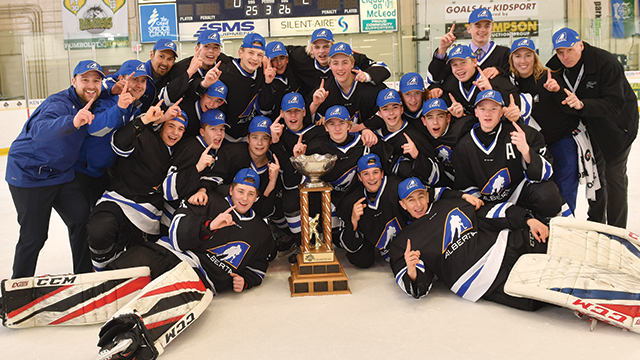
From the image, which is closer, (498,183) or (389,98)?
(498,183)

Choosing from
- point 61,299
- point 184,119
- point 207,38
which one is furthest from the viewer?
point 207,38

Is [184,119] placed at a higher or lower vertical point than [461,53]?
lower

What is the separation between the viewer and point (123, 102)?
280 cm

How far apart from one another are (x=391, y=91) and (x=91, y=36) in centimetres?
940

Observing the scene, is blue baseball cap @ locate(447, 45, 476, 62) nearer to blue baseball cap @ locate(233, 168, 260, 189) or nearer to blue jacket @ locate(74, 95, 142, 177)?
blue baseball cap @ locate(233, 168, 260, 189)

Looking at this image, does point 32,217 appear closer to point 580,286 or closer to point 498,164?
point 498,164

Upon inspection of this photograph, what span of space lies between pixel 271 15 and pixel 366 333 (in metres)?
10.6

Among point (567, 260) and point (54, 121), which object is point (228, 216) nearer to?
point (54, 121)

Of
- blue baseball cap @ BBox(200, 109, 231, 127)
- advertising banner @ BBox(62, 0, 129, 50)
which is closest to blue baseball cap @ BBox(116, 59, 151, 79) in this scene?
blue baseball cap @ BBox(200, 109, 231, 127)

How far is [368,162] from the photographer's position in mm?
3168

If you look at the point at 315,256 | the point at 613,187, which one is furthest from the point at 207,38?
the point at 613,187

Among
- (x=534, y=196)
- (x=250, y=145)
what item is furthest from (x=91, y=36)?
(x=534, y=196)

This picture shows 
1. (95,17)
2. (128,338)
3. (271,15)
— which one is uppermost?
(95,17)

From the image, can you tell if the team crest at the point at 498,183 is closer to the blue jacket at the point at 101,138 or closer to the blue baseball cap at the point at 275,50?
the blue baseball cap at the point at 275,50
